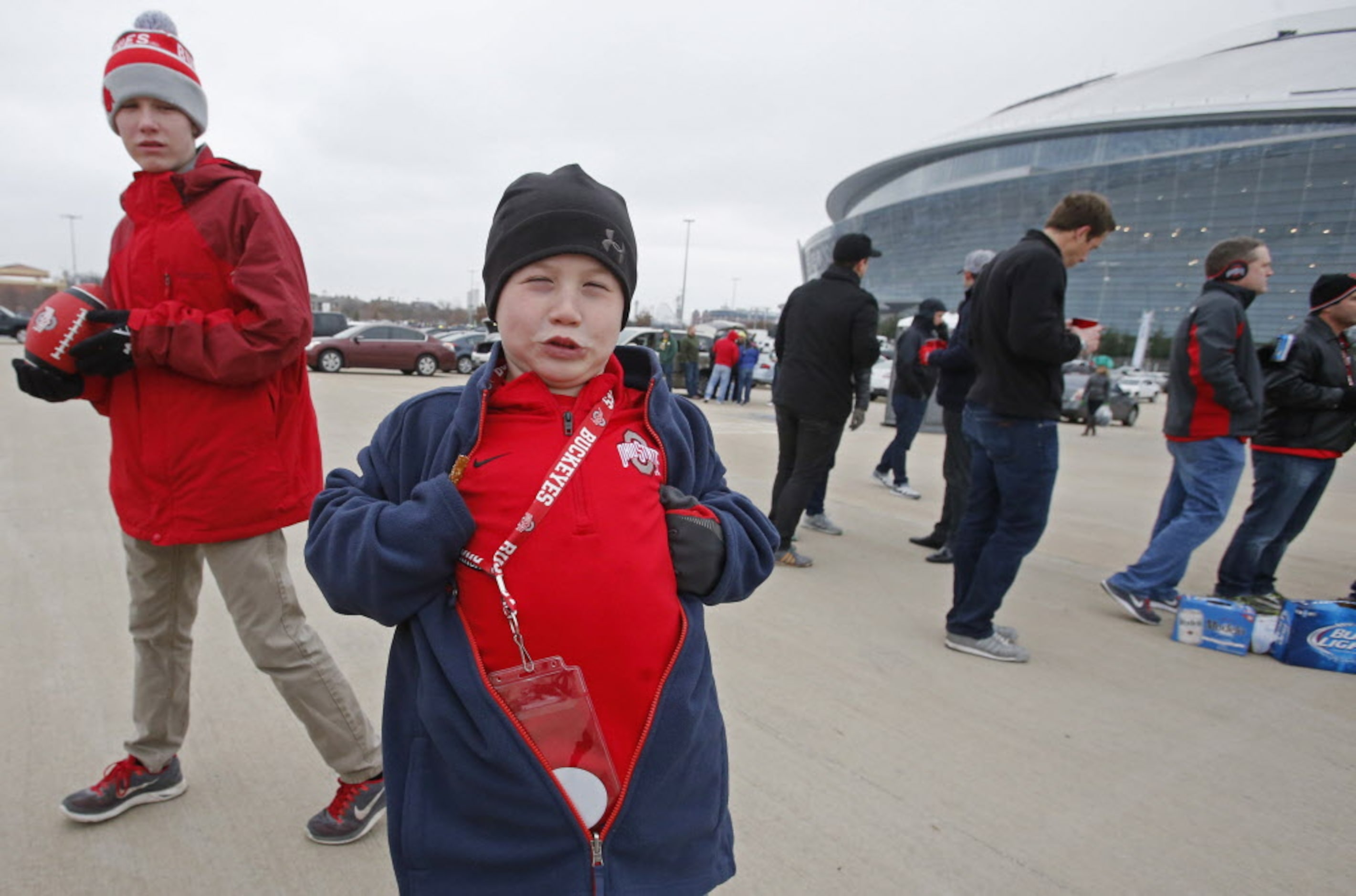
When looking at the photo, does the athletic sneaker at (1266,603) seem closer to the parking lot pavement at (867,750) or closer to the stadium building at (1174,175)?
the parking lot pavement at (867,750)

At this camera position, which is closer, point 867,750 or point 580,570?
point 580,570

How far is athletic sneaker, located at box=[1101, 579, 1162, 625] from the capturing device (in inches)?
145

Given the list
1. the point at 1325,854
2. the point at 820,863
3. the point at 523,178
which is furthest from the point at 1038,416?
the point at 523,178

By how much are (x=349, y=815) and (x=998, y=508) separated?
279cm

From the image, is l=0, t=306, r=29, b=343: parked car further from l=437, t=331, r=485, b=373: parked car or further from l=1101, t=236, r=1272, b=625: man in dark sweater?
l=1101, t=236, r=1272, b=625: man in dark sweater

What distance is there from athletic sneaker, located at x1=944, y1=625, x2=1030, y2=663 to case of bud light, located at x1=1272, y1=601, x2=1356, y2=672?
117 centimetres

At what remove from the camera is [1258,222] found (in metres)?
56.2

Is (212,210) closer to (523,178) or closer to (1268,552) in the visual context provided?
(523,178)

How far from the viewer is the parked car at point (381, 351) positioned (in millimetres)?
17766

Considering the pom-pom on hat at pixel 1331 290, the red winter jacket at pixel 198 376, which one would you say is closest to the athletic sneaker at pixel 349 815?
the red winter jacket at pixel 198 376

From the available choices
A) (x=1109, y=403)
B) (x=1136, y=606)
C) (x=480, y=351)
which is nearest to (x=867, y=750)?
(x=1136, y=606)

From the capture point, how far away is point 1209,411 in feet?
11.9

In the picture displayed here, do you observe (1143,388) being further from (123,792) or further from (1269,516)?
(123,792)

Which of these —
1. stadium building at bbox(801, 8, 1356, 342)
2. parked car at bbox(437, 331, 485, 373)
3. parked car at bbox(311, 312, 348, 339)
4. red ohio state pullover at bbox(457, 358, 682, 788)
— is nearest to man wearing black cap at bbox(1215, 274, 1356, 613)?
red ohio state pullover at bbox(457, 358, 682, 788)
